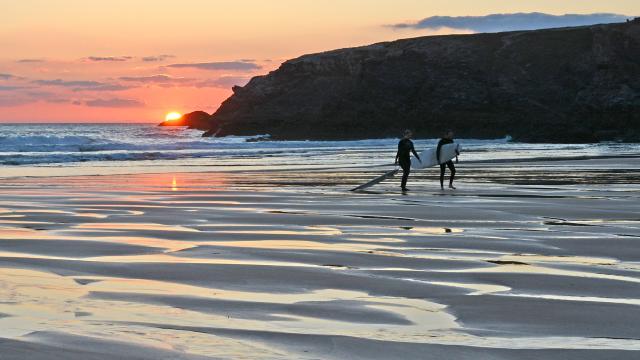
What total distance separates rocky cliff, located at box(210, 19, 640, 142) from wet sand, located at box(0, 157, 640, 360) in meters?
78.4

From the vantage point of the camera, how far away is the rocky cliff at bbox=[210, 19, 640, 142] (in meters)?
102

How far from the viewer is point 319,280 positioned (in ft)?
25.2

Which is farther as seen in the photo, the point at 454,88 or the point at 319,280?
the point at 454,88

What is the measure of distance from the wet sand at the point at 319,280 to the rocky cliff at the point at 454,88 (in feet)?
257

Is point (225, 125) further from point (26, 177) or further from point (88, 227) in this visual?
point (88, 227)

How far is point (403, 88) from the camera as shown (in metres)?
114

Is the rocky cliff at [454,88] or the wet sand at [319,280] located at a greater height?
the rocky cliff at [454,88]

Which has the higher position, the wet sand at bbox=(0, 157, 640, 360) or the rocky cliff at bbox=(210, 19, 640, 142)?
the rocky cliff at bbox=(210, 19, 640, 142)

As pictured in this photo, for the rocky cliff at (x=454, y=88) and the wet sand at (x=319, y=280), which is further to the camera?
the rocky cliff at (x=454, y=88)

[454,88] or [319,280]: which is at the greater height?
[454,88]

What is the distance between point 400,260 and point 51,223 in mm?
5885

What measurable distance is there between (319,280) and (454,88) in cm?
10674

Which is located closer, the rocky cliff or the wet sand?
the wet sand

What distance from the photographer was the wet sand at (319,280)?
5301 millimetres
